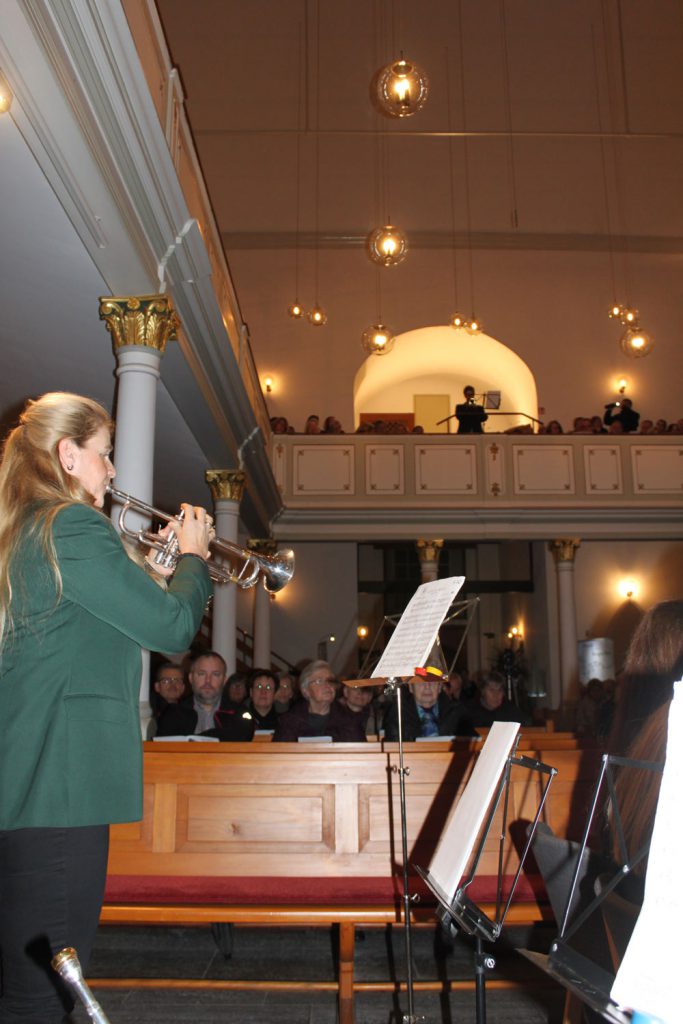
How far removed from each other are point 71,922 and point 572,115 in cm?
1823

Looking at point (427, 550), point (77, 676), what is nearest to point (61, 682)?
point (77, 676)

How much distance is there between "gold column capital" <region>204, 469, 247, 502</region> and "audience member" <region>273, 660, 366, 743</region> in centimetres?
488

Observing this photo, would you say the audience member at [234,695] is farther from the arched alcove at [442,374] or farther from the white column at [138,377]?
the arched alcove at [442,374]

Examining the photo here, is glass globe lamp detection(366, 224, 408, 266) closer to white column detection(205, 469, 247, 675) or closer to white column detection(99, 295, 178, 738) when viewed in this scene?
white column detection(205, 469, 247, 675)

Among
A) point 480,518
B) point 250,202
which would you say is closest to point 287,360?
point 250,202

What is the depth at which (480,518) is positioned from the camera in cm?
1498

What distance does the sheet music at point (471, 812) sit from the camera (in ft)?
6.78

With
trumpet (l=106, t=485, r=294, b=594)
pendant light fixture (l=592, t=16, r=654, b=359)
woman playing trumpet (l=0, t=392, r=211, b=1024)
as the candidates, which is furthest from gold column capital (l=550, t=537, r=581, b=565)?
woman playing trumpet (l=0, t=392, r=211, b=1024)

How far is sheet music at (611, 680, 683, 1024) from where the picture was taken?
955 mm

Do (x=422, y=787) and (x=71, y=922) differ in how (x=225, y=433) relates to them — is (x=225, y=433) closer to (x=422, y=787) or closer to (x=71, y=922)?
(x=422, y=787)

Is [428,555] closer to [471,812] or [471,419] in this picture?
[471,419]

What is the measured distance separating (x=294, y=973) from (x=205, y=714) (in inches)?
105

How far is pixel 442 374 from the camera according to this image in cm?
2033

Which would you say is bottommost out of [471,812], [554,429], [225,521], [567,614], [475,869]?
[475,869]
